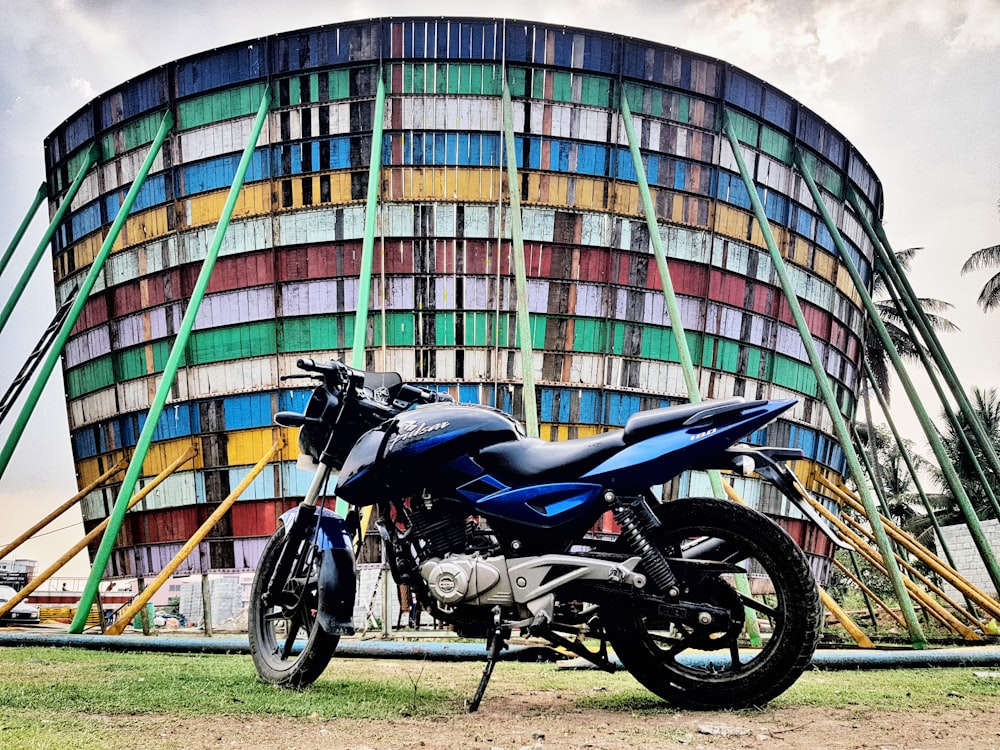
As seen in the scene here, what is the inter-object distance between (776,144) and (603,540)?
18444mm

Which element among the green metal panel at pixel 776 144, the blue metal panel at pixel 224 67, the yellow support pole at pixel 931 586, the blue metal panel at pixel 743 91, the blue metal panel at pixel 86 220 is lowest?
the yellow support pole at pixel 931 586

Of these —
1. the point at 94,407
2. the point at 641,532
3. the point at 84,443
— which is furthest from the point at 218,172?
the point at 641,532

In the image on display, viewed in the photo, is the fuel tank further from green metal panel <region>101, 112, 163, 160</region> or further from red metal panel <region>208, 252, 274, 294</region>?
green metal panel <region>101, 112, 163, 160</region>

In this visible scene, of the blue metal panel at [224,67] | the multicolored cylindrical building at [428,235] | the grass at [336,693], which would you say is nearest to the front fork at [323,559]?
the grass at [336,693]

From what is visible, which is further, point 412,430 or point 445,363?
point 445,363

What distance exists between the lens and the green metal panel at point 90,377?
67.6 ft

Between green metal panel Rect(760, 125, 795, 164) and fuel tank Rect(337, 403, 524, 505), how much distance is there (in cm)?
1798

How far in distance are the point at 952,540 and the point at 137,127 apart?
23577mm

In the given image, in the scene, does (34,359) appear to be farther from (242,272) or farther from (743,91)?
(743,91)

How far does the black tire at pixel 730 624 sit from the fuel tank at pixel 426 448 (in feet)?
2.99

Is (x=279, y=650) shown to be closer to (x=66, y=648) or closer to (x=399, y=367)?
(x=66, y=648)

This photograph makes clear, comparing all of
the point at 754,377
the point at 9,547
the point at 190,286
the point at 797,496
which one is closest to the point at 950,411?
the point at 754,377

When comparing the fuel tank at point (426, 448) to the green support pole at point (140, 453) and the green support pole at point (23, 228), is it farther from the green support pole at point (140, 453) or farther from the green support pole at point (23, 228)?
the green support pole at point (23, 228)

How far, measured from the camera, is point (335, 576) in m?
4.66
